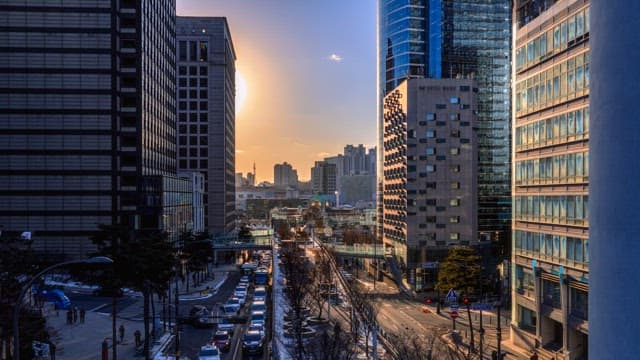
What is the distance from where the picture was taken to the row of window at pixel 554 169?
1232 inches

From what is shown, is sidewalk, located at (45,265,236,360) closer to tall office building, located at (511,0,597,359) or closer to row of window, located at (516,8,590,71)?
tall office building, located at (511,0,597,359)

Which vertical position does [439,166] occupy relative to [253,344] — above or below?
above

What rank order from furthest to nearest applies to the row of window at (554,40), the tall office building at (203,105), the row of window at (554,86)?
the tall office building at (203,105) → the row of window at (554,40) → the row of window at (554,86)

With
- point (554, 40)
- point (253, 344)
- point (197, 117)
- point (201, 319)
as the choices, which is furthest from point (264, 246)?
point (554, 40)

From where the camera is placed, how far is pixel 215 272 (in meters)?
85.7

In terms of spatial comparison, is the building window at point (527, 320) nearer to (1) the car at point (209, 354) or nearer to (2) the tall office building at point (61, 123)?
(1) the car at point (209, 354)

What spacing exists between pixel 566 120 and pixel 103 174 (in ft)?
180

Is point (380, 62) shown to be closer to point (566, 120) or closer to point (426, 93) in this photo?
point (426, 93)

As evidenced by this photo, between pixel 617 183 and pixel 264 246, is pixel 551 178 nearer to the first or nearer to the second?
pixel 617 183

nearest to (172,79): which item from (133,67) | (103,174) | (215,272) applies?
(133,67)

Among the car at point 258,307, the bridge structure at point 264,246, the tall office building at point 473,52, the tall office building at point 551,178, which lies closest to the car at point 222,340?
the car at point 258,307

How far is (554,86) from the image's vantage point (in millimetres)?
34938

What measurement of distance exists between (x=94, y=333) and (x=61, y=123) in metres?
34.0

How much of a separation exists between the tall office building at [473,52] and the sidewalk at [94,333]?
5402 cm
